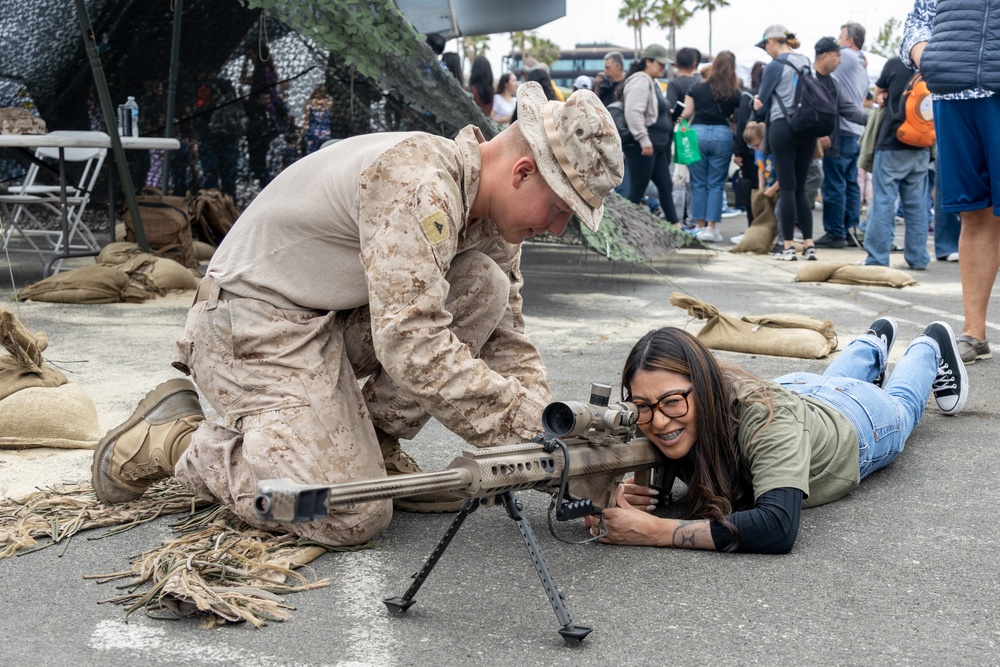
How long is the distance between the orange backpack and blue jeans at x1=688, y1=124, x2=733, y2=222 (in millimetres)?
2561

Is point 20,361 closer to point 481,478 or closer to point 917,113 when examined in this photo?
point 481,478

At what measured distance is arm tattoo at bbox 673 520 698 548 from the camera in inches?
106

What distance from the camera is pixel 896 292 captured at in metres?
7.58

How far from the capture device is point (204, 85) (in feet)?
29.2

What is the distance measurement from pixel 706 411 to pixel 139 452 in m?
1.53

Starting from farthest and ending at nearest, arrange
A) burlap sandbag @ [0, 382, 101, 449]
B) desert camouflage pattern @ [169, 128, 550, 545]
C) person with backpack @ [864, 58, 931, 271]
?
person with backpack @ [864, 58, 931, 271]
burlap sandbag @ [0, 382, 101, 449]
desert camouflage pattern @ [169, 128, 550, 545]

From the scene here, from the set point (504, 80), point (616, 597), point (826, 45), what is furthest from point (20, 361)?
point (504, 80)

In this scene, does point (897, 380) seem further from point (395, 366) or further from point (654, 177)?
point (654, 177)

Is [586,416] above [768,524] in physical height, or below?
above

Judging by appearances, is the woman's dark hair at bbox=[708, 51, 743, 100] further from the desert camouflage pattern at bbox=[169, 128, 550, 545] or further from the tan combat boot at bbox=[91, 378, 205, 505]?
the tan combat boot at bbox=[91, 378, 205, 505]

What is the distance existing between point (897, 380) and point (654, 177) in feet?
23.7

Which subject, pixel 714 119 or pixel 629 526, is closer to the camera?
pixel 629 526

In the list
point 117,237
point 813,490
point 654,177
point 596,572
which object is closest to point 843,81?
point 654,177

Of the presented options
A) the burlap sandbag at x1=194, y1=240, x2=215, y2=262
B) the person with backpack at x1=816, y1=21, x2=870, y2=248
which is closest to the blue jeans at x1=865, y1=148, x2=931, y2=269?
the person with backpack at x1=816, y1=21, x2=870, y2=248
